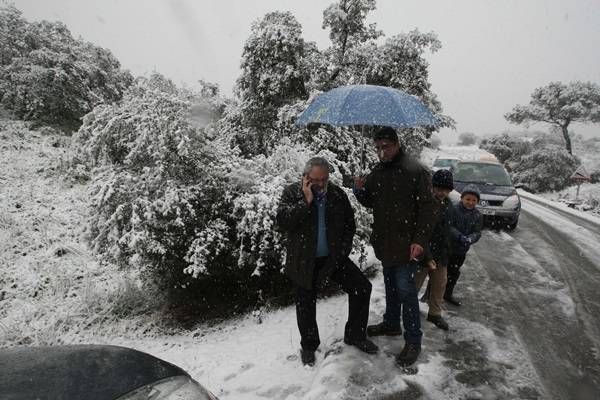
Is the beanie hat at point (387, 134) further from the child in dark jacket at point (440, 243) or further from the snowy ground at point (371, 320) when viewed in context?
the snowy ground at point (371, 320)

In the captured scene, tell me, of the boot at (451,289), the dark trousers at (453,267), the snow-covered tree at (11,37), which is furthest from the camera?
the snow-covered tree at (11,37)

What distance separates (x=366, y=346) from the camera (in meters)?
3.34

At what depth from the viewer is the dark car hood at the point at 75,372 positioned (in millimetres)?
1653

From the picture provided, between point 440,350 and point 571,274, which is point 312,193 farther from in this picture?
point 571,274

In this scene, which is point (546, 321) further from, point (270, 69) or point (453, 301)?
point (270, 69)

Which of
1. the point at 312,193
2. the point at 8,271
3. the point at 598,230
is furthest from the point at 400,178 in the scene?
the point at 598,230

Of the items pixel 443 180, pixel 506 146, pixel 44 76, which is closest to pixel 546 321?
pixel 443 180

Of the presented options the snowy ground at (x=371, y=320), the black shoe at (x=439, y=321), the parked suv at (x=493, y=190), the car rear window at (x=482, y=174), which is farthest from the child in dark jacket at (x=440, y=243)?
the car rear window at (x=482, y=174)

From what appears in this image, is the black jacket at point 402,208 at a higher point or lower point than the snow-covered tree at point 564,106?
lower

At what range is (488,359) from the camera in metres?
Result: 3.35

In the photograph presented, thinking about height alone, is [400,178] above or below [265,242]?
above

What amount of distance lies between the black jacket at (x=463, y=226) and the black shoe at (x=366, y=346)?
56.3 inches

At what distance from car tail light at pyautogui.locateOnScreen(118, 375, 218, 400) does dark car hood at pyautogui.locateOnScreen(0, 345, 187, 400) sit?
35 mm

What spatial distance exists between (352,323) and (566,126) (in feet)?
101
